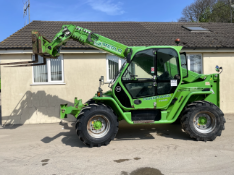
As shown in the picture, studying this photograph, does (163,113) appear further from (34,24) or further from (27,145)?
(34,24)

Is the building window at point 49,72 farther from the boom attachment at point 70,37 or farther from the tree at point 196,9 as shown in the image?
the tree at point 196,9

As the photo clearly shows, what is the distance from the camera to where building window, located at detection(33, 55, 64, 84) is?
8227mm

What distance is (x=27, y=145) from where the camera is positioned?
5.46 meters

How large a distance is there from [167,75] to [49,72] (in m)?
5.11

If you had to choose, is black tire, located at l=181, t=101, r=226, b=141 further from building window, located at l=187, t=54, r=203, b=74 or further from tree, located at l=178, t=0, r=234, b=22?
tree, located at l=178, t=0, r=234, b=22

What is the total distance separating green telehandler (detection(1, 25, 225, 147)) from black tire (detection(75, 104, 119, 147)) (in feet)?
0.09

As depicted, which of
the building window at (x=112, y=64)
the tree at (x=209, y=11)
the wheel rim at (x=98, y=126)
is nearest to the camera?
the wheel rim at (x=98, y=126)

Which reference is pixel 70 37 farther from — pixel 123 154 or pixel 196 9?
pixel 196 9

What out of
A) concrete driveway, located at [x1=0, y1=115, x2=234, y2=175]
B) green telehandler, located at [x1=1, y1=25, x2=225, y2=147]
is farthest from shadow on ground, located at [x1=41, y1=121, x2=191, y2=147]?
green telehandler, located at [x1=1, y1=25, x2=225, y2=147]

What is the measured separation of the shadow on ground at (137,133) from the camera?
5.74m

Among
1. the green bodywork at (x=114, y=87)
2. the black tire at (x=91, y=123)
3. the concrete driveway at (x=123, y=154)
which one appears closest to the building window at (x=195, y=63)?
the concrete driveway at (x=123, y=154)

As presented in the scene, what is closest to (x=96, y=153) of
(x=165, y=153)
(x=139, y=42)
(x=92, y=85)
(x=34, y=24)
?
(x=165, y=153)

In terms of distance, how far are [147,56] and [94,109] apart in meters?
2.08

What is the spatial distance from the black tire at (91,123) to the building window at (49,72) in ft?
12.1
